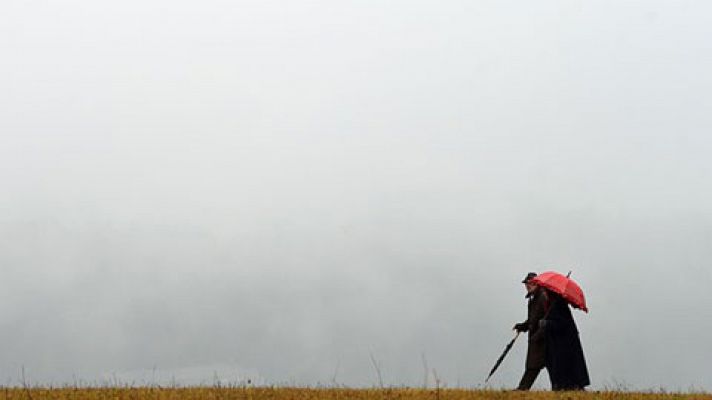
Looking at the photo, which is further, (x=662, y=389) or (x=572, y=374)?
(x=572, y=374)

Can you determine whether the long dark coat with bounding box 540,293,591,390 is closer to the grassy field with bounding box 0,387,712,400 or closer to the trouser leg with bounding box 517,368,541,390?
the trouser leg with bounding box 517,368,541,390

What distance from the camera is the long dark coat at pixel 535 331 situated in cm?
1734

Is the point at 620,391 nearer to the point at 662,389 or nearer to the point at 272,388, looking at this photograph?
the point at 662,389

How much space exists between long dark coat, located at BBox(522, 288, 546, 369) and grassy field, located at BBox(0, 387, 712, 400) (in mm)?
2531

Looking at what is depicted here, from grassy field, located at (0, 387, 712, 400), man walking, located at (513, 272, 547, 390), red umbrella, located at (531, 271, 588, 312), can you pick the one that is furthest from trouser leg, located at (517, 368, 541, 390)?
grassy field, located at (0, 387, 712, 400)

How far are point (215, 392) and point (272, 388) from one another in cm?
111

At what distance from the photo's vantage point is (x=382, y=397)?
13.5m

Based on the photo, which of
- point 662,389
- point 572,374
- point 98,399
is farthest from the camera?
point 572,374

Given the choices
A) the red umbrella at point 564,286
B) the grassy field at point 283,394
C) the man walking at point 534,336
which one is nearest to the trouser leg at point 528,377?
the man walking at point 534,336

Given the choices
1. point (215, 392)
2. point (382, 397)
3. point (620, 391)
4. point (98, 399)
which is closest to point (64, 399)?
point (98, 399)

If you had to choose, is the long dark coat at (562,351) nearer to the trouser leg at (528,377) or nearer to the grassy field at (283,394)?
the trouser leg at (528,377)

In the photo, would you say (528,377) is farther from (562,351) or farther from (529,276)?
(529,276)

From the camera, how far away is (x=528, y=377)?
17578mm

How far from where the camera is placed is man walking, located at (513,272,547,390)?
56.9 ft
